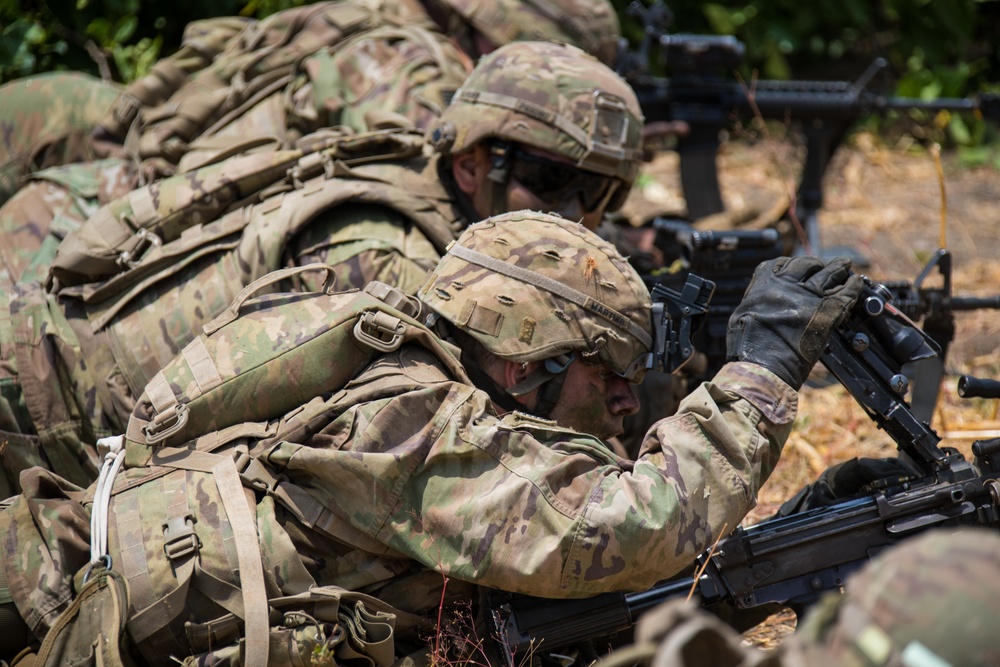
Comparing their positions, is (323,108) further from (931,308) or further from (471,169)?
(931,308)

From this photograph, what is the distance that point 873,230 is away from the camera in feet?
27.8

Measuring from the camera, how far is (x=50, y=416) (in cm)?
412

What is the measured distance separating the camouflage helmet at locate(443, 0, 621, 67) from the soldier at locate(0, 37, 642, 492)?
5.08 ft

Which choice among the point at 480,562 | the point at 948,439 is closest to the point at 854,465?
the point at 480,562

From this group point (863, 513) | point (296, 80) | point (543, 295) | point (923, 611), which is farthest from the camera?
point (296, 80)

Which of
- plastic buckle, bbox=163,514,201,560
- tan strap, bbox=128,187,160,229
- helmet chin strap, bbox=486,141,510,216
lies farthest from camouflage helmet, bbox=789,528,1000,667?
tan strap, bbox=128,187,160,229

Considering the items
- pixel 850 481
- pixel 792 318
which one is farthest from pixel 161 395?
pixel 850 481

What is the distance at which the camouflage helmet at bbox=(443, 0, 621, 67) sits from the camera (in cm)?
605

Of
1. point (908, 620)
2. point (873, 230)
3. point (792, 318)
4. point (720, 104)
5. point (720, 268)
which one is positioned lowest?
point (873, 230)

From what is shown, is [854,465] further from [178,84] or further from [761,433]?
[178,84]

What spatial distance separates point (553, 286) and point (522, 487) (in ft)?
2.19

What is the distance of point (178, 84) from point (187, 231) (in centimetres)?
229

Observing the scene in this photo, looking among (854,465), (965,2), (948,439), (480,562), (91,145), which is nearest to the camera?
(480,562)

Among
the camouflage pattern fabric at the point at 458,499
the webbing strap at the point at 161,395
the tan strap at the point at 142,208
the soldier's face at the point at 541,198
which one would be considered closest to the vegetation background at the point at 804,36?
the tan strap at the point at 142,208
